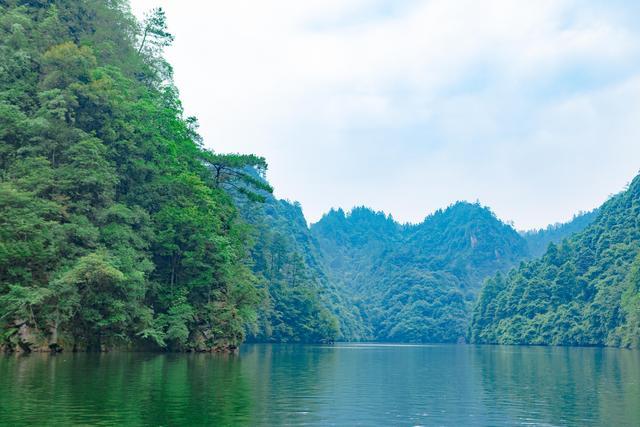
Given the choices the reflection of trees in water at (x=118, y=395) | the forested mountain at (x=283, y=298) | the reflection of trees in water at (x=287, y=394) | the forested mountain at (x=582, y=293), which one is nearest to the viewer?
the reflection of trees in water at (x=118, y=395)

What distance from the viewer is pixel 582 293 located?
15888cm

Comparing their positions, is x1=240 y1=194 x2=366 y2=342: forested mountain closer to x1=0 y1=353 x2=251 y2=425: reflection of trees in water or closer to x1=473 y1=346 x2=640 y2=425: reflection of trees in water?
x1=473 y1=346 x2=640 y2=425: reflection of trees in water

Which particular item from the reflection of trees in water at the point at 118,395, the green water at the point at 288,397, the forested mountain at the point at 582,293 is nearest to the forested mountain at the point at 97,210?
the green water at the point at 288,397

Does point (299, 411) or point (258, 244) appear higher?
point (258, 244)

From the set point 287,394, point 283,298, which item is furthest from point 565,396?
point 283,298

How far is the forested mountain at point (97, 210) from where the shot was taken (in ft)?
163

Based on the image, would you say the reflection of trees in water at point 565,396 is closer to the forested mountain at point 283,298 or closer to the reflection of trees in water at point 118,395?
the reflection of trees in water at point 118,395

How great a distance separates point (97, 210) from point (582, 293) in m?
131

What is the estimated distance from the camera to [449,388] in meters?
32.6

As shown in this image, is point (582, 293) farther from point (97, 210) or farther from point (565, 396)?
point (565, 396)

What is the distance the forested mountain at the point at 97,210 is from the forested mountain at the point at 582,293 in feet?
271

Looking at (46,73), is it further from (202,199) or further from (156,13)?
(156,13)

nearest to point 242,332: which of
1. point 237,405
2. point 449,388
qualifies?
point 449,388

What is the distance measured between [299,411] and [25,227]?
3339 cm
